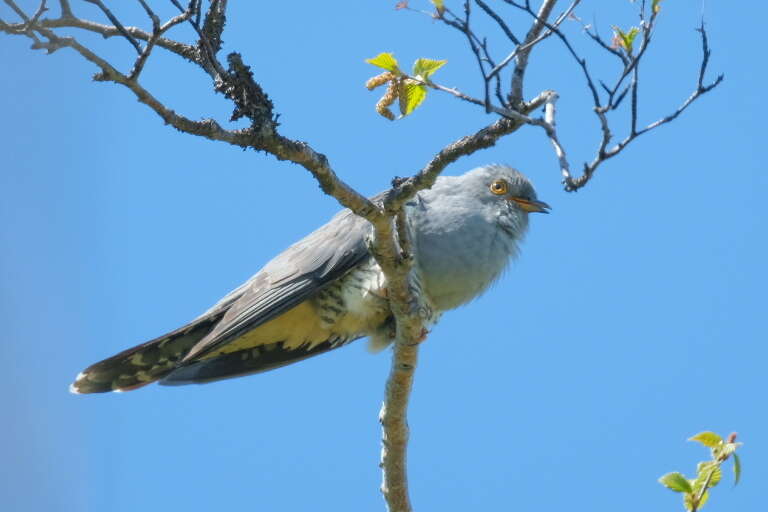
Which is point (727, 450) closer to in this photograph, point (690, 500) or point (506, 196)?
point (690, 500)

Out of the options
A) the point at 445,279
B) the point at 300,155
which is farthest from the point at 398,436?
the point at 300,155

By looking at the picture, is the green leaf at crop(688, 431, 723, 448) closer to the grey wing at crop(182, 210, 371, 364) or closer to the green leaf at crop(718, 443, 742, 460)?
the green leaf at crop(718, 443, 742, 460)

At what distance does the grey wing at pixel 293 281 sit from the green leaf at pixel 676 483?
254cm

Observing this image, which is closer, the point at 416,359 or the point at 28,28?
the point at 28,28

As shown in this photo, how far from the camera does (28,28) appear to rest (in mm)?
2727

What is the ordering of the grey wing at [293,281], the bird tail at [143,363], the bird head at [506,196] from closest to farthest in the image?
the grey wing at [293,281], the bird tail at [143,363], the bird head at [506,196]

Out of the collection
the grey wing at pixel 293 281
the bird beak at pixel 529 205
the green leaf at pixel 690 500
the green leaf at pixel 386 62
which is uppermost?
the bird beak at pixel 529 205

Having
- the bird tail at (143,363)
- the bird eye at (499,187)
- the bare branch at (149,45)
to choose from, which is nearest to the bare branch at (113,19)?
the bare branch at (149,45)

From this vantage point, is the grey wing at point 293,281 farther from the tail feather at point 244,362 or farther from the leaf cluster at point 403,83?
the leaf cluster at point 403,83

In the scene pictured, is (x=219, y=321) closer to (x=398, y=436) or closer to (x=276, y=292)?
(x=276, y=292)

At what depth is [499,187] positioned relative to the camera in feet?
19.3

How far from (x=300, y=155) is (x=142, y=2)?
950 mm

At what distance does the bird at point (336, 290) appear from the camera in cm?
534

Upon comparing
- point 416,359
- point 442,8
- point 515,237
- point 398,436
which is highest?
point 515,237
